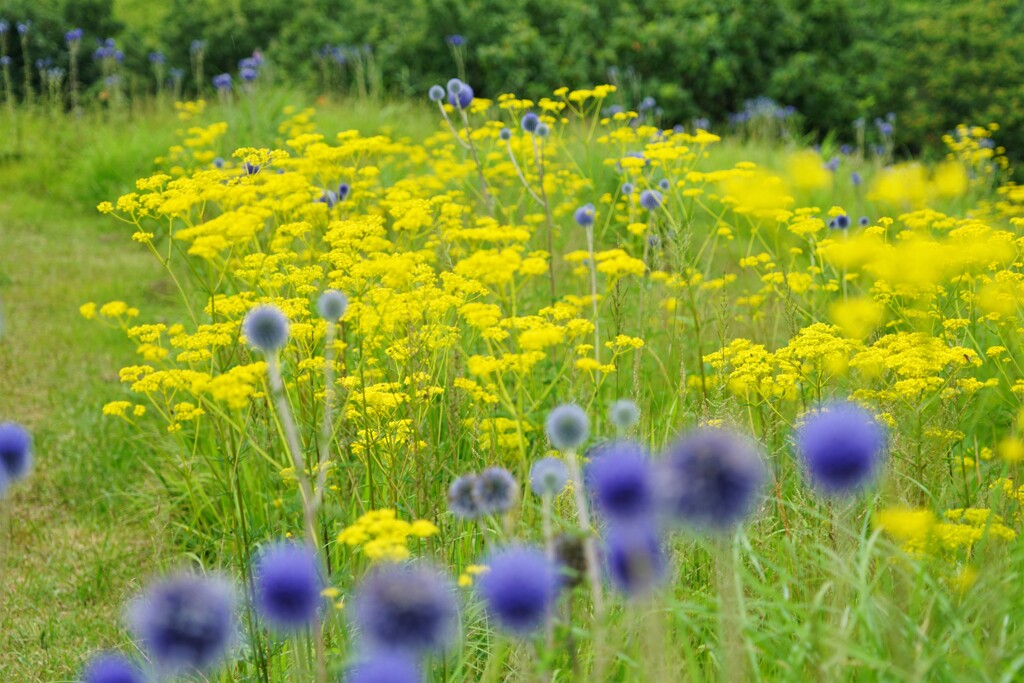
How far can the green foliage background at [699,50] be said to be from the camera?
14.1 m

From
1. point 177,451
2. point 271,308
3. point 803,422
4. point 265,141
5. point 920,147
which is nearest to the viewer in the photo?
point 271,308

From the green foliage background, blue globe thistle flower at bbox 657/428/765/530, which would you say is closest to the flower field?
blue globe thistle flower at bbox 657/428/765/530

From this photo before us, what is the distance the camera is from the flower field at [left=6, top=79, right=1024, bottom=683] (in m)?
1.56

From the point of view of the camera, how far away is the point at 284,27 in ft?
52.5

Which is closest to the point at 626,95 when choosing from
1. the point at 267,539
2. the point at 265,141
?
the point at 265,141

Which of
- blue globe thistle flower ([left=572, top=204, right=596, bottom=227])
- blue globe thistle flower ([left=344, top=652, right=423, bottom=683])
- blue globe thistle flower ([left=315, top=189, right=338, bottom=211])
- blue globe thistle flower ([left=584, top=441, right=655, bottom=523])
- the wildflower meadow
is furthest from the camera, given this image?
blue globe thistle flower ([left=315, top=189, right=338, bottom=211])

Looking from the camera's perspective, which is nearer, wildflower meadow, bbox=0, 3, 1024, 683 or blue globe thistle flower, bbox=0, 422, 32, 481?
wildflower meadow, bbox=0, 3, 1024, 683

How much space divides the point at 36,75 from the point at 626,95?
8524 mm

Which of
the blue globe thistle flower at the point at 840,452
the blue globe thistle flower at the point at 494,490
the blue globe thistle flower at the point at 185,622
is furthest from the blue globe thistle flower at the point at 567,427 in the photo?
the blue globe thistle flower at the point at 185,622

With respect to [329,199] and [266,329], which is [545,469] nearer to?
[266,329]

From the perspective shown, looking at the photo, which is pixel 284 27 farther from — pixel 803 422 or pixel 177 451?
pixel 803 422

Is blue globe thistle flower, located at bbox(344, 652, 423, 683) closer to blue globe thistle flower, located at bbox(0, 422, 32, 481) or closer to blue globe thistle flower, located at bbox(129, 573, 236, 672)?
blue globe thistle flower, located at bbox(129, 573, 236, 672)

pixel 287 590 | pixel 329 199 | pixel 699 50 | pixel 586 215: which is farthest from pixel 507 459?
pixel 699 50

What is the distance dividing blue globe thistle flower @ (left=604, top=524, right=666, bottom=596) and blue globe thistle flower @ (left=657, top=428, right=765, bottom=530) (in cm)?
8
